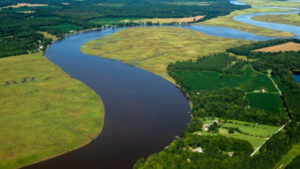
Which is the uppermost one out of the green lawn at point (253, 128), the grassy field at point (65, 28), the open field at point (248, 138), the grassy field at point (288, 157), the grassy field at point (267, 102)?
the grassy field at point (65, 28)

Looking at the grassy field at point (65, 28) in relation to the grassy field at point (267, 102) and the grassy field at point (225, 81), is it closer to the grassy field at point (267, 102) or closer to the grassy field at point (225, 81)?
the grassy field at point (225, 81)

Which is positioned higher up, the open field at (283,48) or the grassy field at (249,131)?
the open field at (283,48)

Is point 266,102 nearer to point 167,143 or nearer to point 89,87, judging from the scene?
point 167,143

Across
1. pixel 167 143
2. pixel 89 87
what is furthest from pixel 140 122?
pixel 89 87

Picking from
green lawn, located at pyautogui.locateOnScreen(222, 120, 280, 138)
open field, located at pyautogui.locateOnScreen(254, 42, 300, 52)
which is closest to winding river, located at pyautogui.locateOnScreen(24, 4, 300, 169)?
green lawn, located at pyautogui.locateOnScreen(222, 120, 280, 138)

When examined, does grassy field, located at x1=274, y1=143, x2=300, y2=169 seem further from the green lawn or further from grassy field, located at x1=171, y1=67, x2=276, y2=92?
grassy field, located at x1=171, y1=67, x2=276, y2=92

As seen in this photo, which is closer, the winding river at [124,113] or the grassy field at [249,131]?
the winding river at [124,113]

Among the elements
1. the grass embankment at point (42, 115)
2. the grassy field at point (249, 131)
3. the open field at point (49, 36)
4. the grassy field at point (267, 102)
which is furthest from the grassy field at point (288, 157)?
the open field at point (49, 36)
